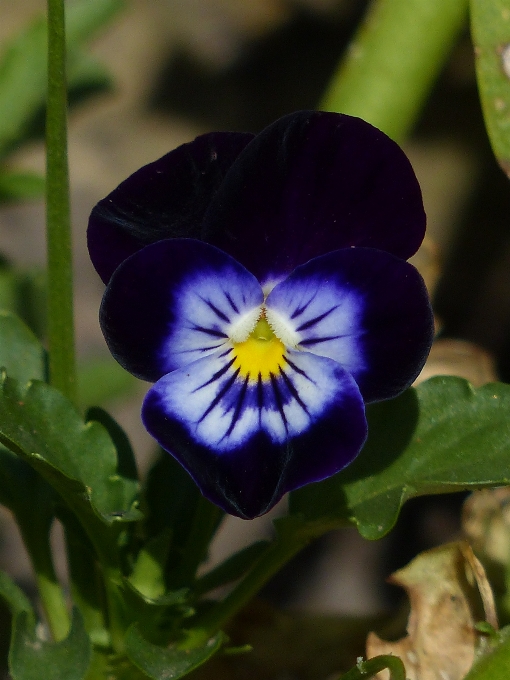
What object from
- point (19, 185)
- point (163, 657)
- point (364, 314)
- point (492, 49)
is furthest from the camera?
point (19, 185)

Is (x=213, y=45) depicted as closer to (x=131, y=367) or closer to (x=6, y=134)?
(x=6, y=134)

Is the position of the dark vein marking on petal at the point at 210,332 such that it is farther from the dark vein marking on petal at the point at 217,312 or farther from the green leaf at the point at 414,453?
the green leaf at the point at 414,453

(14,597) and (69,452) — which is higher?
(69,452)

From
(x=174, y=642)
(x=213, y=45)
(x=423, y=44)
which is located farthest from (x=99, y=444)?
(x=213, y=45)

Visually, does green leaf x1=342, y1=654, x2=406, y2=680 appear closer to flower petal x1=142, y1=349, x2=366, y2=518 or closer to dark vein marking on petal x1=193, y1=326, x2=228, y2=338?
flower petal x1=142, y1=349, x2=366, y2=518

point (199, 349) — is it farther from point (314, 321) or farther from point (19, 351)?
point (19, 351)

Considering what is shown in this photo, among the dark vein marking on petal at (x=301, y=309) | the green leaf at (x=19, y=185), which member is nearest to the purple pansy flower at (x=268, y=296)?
the dark vein marking on petal at (x=301, y=309)

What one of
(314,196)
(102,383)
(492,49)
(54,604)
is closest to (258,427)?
(314,196)
